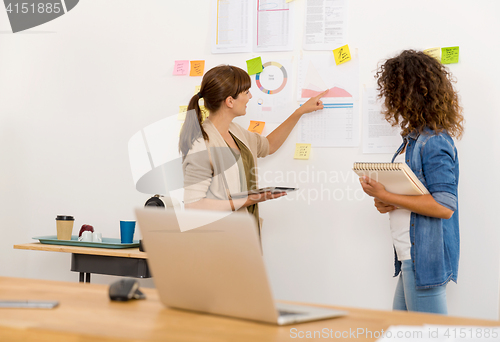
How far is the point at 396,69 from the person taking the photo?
5.83ft

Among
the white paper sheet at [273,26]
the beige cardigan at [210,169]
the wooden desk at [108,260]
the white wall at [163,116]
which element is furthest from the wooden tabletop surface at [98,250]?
the white paper sheet at [273,26]

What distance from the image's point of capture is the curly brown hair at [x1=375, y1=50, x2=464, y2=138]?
168cm

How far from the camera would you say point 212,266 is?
2.92 feet

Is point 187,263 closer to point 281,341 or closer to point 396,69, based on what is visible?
point 281,341

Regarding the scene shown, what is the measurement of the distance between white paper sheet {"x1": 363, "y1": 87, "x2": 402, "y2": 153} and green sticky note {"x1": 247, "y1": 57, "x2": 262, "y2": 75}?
597 millimetres

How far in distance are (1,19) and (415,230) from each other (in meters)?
2.94

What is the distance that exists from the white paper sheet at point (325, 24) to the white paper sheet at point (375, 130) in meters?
0.33

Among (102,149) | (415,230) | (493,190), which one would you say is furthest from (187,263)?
(102,149)

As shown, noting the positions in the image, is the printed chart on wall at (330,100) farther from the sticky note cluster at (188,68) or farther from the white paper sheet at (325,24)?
the sticky note cluster at (188,68)

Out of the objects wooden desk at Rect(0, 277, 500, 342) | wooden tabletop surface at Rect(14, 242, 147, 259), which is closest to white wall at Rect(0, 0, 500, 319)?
wooden tabletop surface at Rect(14, 242, 147, 259)

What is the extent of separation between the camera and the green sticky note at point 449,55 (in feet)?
7.37

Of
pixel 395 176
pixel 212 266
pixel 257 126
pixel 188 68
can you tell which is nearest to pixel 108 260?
pixel 257 126

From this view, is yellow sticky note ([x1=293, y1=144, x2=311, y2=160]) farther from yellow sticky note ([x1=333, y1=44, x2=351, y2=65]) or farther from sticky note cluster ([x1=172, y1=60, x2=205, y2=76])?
sticky note cluster ([x1=172, y1=60, x2=205, y2=76])

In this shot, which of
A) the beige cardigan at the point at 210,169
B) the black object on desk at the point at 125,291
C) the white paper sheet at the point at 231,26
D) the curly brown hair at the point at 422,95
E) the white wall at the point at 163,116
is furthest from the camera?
the white paper sheet at the point at 231,26
